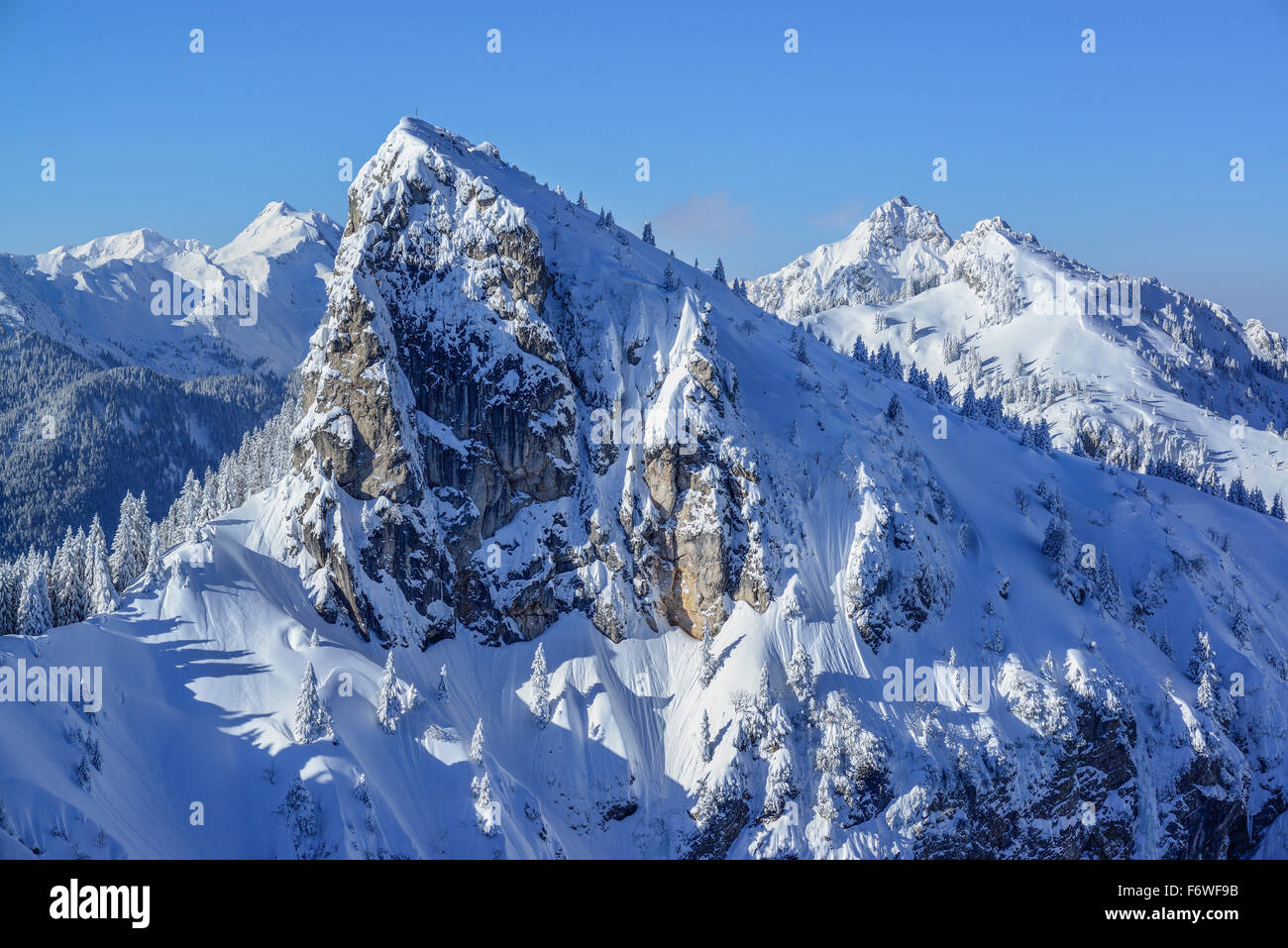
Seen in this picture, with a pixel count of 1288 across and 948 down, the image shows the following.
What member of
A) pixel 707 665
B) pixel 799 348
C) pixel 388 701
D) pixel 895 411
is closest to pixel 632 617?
pixel 707 665

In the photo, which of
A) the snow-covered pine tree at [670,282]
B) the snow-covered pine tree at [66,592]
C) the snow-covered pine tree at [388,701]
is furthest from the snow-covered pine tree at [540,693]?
the snow-covered pine tree at [670,282]

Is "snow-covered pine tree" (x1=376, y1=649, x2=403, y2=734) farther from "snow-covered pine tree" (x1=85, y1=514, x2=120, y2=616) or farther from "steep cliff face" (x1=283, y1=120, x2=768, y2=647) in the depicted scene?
"snow-covered pine tree" (x1=85, y1=514, x2=120, y2=616)

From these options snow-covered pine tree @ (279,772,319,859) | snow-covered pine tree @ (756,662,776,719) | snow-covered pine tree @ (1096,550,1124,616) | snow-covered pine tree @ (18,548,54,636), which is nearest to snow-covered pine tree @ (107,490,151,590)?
snow-covered pine tree @ (18,548,54,636)

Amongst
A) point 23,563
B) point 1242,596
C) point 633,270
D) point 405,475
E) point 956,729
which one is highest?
point 633,270

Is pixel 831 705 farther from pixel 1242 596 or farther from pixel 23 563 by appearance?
pixel 23 563

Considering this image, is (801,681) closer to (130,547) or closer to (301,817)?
(301,817)

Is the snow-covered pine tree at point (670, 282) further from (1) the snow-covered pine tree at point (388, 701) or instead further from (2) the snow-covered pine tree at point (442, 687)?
(1) the snow-covered pine tree at point (388, 701)
